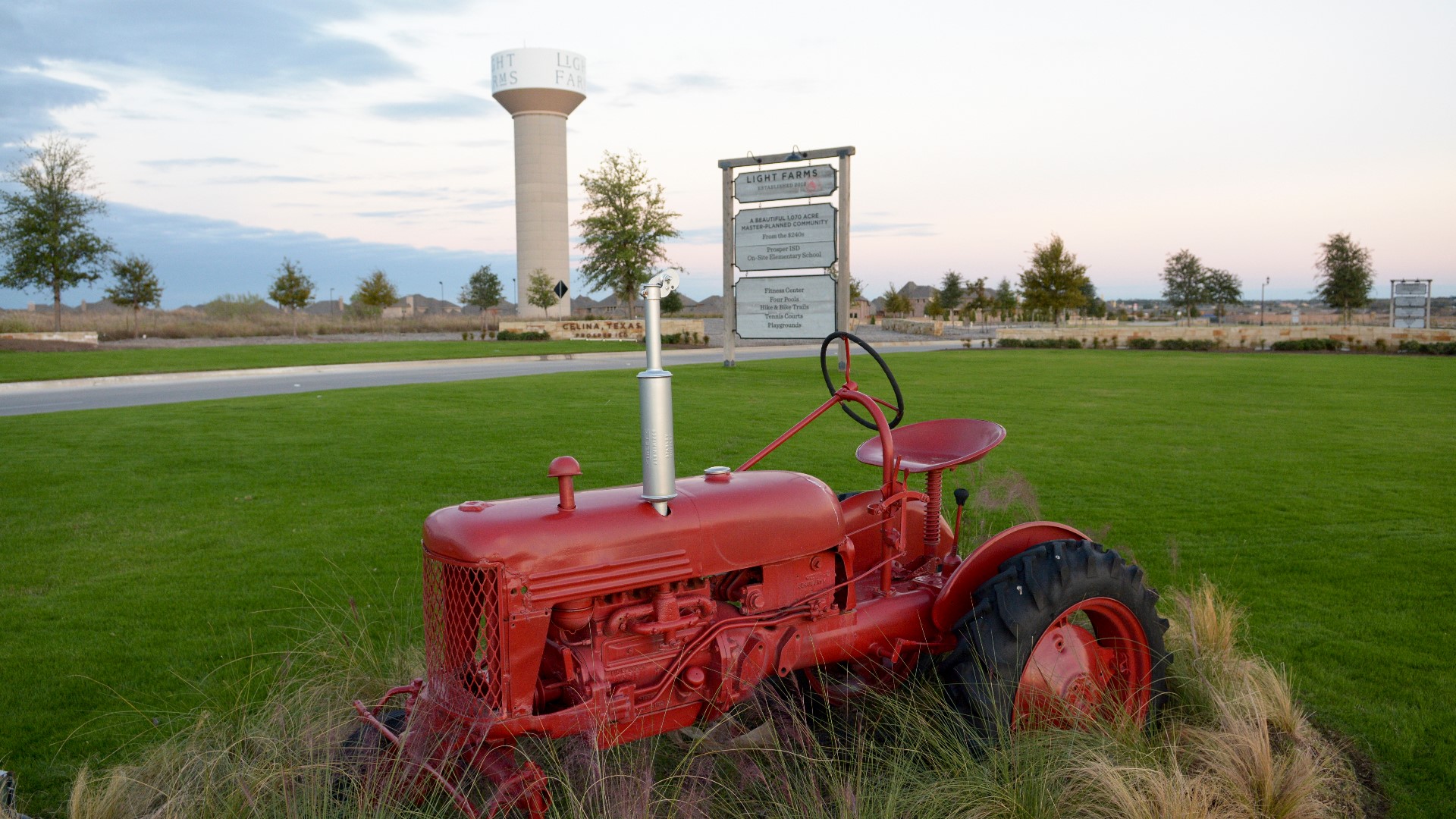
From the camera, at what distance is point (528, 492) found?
7578 millimetres

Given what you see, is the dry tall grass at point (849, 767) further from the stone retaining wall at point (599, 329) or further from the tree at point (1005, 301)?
the tree at point (1005, 301)

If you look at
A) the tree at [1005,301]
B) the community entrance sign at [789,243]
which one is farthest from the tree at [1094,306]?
the community entrance sign at [789,243]

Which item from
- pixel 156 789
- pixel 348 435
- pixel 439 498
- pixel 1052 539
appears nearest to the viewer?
pixel 156 789

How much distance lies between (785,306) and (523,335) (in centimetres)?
2294

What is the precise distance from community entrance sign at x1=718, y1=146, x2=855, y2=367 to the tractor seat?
623 inches

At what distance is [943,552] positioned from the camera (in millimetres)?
4273

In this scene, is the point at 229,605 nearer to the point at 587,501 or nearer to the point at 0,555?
the point at 0,555

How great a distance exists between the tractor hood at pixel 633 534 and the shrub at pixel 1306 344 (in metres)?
32.7

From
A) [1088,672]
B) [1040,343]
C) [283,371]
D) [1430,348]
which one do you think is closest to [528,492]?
[1088,672]

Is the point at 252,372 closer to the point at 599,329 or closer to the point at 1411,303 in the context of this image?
the point at 599,329

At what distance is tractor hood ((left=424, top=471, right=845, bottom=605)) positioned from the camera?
2.66m

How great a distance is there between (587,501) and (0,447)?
33.9ft

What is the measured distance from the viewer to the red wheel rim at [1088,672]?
10.7 ft

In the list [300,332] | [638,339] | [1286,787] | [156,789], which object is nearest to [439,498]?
[156,789]
